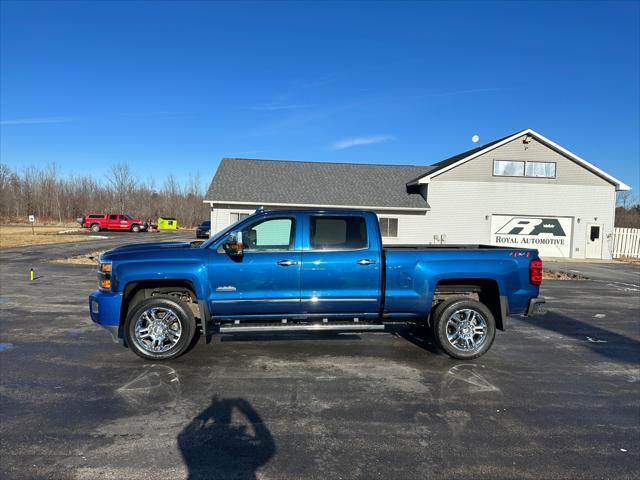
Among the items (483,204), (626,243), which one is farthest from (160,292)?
(626,243)

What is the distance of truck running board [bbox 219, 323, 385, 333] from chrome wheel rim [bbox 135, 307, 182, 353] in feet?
2.17

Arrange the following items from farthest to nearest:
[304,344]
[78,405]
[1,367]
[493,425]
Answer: [304,344]
[1,367]
[78,405]
[493,425]

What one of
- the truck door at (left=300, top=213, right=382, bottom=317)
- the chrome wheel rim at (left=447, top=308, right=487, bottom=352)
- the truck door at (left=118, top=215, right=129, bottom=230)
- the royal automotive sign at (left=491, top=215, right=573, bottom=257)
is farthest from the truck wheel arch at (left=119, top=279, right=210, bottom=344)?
the truck door at (left=118, top=215, right=129, bottom=230)

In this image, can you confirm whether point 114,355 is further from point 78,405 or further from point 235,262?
point 235,262

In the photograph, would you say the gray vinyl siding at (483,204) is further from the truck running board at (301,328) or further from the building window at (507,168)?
the truck running board at (301,328)

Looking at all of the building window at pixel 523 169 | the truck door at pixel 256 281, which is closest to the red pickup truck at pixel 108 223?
the building window at pixel 523 169

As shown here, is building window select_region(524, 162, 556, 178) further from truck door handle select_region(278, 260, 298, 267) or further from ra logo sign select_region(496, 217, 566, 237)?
truck door handle select_region(278, 260, 298, 267)

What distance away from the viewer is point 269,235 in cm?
563

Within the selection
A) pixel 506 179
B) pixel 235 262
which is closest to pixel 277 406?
pixel 235 262

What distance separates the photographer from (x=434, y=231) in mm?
24594

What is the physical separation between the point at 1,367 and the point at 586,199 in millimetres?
27989

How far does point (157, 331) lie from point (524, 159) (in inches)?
966

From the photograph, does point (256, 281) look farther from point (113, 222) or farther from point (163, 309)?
point (113, 222)

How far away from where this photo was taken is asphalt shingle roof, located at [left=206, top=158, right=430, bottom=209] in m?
24.1
